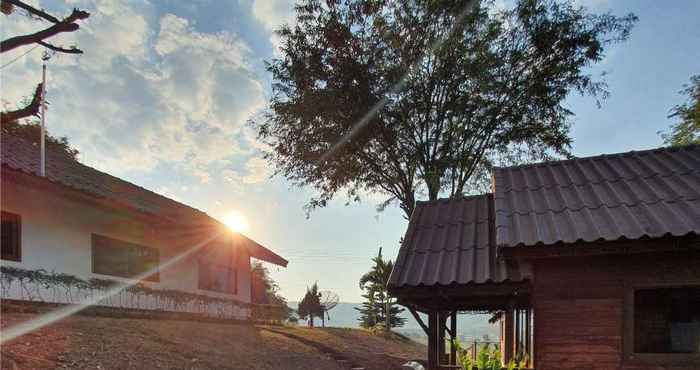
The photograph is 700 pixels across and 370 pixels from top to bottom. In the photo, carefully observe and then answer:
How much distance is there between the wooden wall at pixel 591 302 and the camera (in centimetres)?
512

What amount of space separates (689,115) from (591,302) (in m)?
18.5

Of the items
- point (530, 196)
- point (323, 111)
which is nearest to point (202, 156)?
point (323, 111)

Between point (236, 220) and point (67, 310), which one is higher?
point (236, 220)

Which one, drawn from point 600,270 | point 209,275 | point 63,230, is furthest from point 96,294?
point 600,270

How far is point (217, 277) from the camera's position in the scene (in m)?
18.6

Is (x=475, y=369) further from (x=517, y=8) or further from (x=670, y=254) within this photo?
(x=517, y=8)

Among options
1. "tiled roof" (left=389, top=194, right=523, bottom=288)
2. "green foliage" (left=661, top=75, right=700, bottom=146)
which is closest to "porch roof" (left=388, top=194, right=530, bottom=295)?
"tiled roof" (left=389, top=194, right=523, bottom=288)

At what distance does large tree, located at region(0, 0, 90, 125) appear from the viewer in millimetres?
4598

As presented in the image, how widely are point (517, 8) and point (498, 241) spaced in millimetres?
11661

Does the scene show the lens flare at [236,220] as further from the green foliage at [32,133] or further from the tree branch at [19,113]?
the tree branch at [19,113]

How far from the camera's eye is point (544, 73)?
14.1 metres

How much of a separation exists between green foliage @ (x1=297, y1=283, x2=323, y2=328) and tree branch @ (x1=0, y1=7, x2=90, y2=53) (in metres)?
23.3

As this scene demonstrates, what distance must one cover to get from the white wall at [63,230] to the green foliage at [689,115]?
21.9 m

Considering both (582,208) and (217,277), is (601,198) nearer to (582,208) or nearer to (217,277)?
(582,208)
